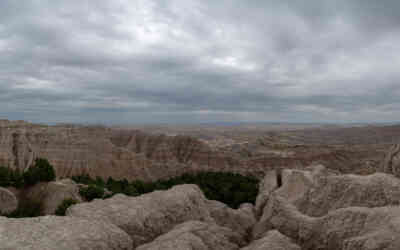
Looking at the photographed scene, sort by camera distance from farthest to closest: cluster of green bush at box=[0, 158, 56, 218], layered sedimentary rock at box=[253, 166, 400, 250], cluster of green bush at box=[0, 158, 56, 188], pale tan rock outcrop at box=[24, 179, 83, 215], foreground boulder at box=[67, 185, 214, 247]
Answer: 1. cluster of green bush at box=[0, 158, 56, 188]
2. cluster of green bush at box=[0, 158, 56, 218]
3. pale tan rock outcrop at box=[24, 179, 83, 215]
4. foreground boulder at box=[67, 185, 214, 247]
5. layered sedimentary rock at box=[253, 166, 400, 250]

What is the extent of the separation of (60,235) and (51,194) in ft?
77.5

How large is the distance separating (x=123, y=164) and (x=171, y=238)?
5835cm

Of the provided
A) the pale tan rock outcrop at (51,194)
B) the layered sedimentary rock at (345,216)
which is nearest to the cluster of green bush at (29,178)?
the pale tan rock outcrop at (51,194)

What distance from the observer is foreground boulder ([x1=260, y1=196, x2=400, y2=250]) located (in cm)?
585

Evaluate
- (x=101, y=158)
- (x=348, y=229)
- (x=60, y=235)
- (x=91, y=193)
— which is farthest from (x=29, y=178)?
(x=348, y=229)

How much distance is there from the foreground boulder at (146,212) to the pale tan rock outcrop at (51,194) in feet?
54.2

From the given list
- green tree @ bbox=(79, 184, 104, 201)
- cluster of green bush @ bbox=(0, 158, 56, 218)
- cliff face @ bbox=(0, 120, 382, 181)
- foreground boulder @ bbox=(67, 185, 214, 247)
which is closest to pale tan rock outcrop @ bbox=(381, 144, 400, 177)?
foreground boulder @ bbox=(67, 185, 214, 247)

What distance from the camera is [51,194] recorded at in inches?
1112

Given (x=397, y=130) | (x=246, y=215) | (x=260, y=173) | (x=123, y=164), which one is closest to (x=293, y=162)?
(x=260, y=173)

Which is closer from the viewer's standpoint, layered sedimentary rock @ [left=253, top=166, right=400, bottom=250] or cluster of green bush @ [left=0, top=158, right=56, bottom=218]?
layered sedimentary rock @ [left=253, top=166, right=400, bottom=250]

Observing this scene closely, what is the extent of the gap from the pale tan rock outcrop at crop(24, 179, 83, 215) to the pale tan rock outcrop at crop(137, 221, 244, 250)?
20.1 m

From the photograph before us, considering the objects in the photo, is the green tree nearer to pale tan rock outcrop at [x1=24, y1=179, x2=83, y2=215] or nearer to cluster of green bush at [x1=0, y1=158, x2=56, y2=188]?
pale tan rock outcrop at [x1=24, y1=179, x2=83, y2=215]

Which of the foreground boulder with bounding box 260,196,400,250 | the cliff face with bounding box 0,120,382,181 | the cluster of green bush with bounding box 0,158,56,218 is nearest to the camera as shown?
the foreground boulder with bounding box 260,196,400,250

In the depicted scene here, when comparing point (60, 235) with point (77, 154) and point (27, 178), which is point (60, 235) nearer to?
point (27, 178)
